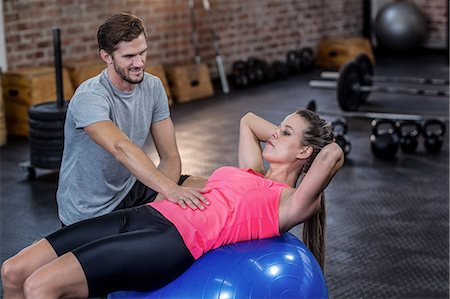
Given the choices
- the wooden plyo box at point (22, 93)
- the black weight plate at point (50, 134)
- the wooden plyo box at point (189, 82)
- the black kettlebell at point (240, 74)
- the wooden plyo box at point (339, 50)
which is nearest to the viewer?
the black weight plate at point (50, 134)

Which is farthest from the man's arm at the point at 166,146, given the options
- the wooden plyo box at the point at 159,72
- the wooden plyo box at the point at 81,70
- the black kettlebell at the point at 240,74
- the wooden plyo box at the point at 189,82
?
the black kettlebell at the point at 240,74

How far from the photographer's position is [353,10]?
952 centimetres

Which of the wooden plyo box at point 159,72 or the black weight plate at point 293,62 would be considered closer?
the wooden plyo box at point 159,72

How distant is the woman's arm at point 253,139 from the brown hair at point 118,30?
0.47 metres

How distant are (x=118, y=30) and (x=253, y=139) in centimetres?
56

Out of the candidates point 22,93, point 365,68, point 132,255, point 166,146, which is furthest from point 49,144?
point 365,68

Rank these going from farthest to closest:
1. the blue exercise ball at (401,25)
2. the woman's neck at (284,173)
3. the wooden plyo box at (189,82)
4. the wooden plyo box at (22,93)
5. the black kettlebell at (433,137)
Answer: the blue exercise ball at (401,25)
the wooden plyo box at (189,82)
the wooden plyo box at (22,93)
the black kettlebell at (433,137)
the woman's neck at (284,173)

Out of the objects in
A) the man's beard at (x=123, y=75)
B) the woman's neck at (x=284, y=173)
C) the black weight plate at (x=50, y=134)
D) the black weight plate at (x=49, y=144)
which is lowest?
the black weight plate at (x=49, y=144)

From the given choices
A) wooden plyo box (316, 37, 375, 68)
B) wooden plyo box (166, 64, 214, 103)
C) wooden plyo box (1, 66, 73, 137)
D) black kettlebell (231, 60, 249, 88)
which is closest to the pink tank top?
wooden plyo box (1, 66, 73, 137)

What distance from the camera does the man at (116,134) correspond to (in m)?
2.58

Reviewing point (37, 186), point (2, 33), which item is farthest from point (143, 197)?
point (2, 33)

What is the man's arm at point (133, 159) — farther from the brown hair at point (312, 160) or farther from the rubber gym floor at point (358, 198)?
the rubber gym floor at point (358, 198)

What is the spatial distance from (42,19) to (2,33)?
39 cm

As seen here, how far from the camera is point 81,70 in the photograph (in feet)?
21.0
